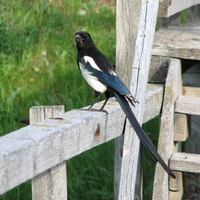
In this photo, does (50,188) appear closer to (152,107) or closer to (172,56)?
(152,107)

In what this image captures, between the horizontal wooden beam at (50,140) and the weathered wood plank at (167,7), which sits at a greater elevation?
the weathered wood plank at (167,7)

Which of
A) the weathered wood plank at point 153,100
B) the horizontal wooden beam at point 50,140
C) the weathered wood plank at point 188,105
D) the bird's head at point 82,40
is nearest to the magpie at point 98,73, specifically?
the bird's head at point 82,40

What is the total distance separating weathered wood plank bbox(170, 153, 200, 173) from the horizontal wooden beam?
577mm

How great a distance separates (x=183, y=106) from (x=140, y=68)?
840 mm

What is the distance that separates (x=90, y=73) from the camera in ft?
9.85

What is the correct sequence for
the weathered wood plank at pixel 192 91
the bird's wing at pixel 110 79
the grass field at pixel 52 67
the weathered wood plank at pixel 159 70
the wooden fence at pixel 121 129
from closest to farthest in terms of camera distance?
the wooden fence at pixel 121 129, the bird's wing at pixel 110 79, the weathered wood plank at pixel 159 70, the weathered wood plank at pixel 192 91, the grass field at pixel 52 67

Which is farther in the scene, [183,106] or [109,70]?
[183,106]

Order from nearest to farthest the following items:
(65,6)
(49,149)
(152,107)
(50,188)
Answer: (49,149) → (50,188) → (152,107) → (65,6)

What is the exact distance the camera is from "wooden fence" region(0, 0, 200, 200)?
1.96 m

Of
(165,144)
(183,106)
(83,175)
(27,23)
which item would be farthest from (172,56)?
(27,23)

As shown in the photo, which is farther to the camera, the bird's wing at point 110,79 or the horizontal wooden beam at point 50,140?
the bird's wing at point 110,79

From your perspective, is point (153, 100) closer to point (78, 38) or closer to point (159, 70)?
point (159, 70)

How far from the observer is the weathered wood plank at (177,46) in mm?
3445

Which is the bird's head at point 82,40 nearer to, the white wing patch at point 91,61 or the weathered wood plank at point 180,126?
the white wing patch at point 91,61
